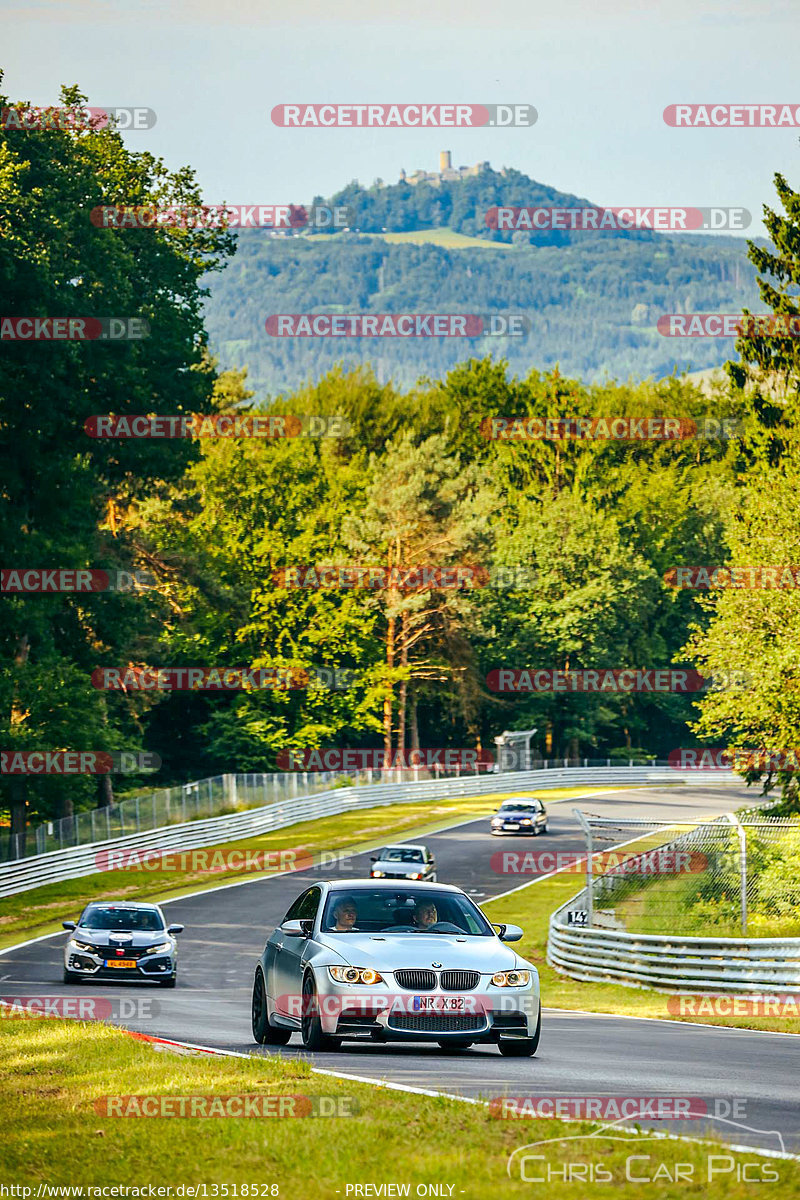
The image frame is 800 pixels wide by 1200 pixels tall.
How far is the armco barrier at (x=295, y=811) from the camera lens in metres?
44.5

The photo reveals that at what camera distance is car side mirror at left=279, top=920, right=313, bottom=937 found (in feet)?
45.6

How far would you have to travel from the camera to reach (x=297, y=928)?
46.0ft

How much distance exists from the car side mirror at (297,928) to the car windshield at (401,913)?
0.53ft

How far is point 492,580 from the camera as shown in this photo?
89812 millimetres

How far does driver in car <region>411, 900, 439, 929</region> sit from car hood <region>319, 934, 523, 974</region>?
49cm

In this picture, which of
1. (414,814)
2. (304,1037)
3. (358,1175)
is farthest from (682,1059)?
(414,814)

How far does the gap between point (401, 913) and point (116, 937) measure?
1235cm

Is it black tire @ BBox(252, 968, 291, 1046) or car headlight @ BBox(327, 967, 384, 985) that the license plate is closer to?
car headlight @ BBox(327, 967, 384, 985)
